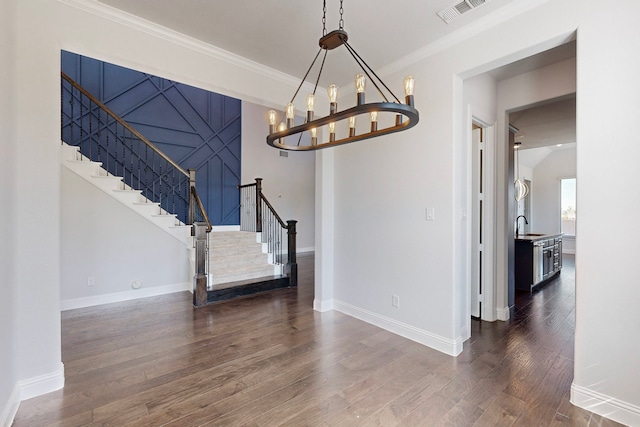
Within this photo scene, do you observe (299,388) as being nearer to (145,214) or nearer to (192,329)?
(192,329)

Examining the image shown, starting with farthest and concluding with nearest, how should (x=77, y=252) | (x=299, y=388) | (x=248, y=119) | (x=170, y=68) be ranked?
(x=248, y=119)
(x=77, y=252)
(x=170, y=68)
(x=299, y=388)

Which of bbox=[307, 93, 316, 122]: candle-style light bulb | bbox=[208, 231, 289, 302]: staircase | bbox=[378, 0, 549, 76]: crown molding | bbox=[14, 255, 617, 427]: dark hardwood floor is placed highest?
bbox=[378, 0, 549, 76]: crown molding

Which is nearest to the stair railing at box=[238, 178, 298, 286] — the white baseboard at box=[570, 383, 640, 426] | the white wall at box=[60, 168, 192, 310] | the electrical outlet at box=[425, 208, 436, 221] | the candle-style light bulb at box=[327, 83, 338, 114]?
the white wall at box=[60, 168, 192, 310]

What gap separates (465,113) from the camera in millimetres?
3070

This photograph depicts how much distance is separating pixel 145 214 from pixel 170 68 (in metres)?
2.68

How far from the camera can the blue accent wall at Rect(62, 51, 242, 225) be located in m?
5.24

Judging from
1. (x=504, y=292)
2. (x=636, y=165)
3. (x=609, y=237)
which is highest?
(x=636, y=165)

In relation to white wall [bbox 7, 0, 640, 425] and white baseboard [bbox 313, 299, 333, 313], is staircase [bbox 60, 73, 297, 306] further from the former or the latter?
white wall [bbox 7, 0, 640, 425]

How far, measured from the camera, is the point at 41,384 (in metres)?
2.15

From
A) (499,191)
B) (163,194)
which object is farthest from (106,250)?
(499,191)

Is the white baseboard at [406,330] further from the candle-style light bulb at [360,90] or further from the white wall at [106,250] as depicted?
the white wall at [106,250]

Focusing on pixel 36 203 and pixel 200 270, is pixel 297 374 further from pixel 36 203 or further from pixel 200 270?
pixel 200 270

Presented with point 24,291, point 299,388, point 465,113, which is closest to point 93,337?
point 24,291

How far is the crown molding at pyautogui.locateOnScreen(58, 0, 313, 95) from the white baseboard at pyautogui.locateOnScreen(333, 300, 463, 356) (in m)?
2.89
